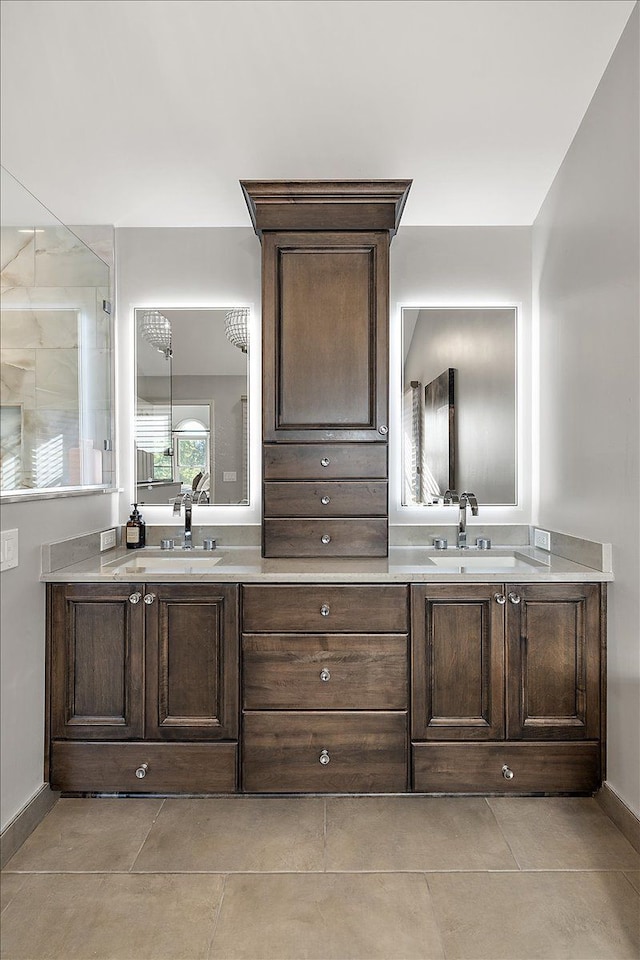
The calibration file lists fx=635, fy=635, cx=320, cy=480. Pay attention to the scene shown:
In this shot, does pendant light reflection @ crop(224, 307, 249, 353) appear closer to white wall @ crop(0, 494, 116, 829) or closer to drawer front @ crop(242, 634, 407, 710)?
white wall @ crop(0, 494, 116, 829)

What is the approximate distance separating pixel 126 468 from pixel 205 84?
1.67 m

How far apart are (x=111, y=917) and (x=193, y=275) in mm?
2551

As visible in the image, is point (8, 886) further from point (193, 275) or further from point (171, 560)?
point (193, 275)

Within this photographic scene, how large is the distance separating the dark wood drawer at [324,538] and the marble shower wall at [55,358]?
0.84m

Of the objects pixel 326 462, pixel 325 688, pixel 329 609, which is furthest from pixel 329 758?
pixel 326 462

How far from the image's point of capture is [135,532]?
2975mm

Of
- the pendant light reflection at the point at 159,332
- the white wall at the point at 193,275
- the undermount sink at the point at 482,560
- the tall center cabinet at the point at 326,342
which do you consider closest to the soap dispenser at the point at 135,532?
the white wall at the point at 193,275

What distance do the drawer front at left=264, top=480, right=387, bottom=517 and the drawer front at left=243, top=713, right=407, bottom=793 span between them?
2.83 ft

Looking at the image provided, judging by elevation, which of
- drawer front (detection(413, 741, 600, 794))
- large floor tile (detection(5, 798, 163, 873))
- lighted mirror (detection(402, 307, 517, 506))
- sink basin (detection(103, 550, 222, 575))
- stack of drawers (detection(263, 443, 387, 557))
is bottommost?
large floor tile (detection(5, 798, 163, 873))

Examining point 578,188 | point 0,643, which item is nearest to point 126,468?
point 0,643

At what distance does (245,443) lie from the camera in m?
3.06

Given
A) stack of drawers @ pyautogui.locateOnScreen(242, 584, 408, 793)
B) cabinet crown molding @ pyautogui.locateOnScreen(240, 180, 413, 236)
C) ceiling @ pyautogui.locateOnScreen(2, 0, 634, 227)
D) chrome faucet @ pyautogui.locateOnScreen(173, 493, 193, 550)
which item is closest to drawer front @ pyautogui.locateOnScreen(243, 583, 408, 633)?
stack of drawers @ pyautogui.locateOnScreen(242, 584, 408, 793)

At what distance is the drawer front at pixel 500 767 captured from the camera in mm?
2309

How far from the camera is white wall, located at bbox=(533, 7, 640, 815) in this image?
6.68 feet
